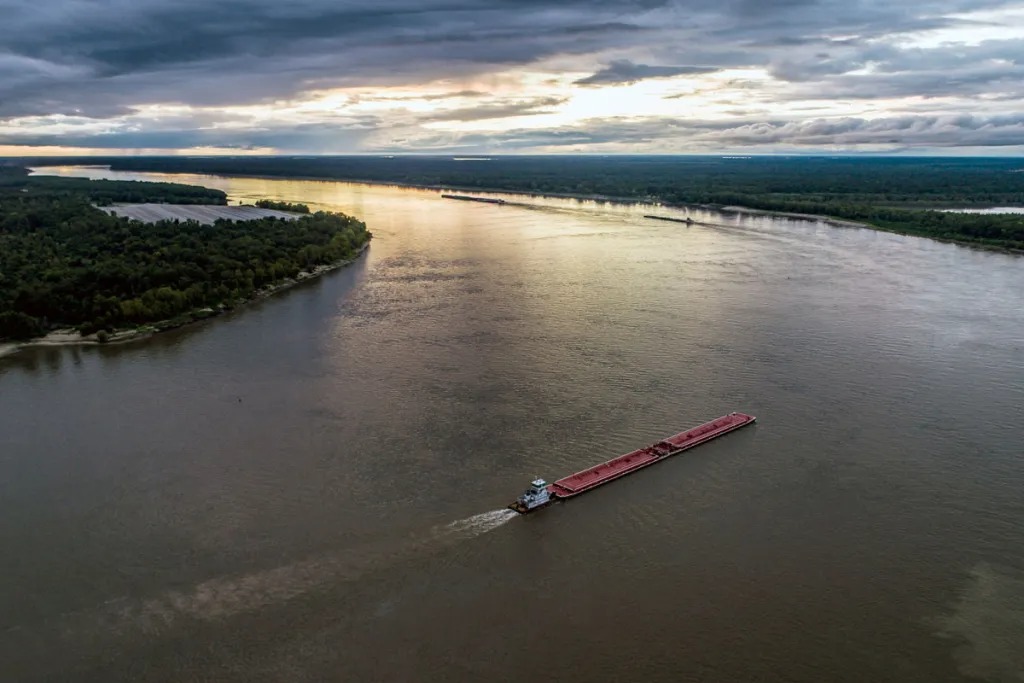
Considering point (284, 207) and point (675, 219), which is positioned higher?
point (675, 219)

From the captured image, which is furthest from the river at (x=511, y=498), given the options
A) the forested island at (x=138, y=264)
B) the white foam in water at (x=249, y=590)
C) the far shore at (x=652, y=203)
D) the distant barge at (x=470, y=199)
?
the distant barge at (x=470, y=199)

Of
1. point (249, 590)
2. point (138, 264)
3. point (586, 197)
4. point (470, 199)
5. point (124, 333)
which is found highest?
point (586, 197)

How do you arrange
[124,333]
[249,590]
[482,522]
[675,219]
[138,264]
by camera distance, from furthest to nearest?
1. [675,219]
2. [138,264]
3. [124,333]
4. [482,522]
5. [249,590]

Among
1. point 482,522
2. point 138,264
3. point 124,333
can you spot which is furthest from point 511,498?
point 138,264

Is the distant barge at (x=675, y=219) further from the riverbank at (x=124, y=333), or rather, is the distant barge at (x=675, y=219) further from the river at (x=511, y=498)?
the riverbank at (x=124, y=333)

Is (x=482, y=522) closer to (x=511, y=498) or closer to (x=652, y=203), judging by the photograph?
(x=511, y=498)

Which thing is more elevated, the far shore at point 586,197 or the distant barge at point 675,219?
the far shore at point 586,197

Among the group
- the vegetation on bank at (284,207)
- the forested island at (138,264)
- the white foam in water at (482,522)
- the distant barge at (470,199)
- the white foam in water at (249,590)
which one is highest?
the distant barge at (470,199)

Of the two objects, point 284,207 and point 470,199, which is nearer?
point 284,207
